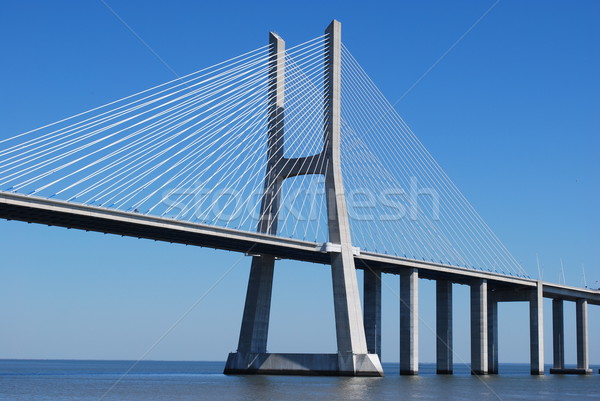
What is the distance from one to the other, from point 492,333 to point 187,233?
40.6 metres

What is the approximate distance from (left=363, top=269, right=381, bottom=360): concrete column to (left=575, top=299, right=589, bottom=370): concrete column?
3310cm

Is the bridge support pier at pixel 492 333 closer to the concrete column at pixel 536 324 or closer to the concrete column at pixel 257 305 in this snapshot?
the concrete column at pixel 536 324

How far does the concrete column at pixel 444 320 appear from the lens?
248 feet

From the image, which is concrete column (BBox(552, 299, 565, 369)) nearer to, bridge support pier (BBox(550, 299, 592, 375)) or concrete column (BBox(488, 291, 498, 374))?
bridge support pier (BBox(550, 299, 592, 375))

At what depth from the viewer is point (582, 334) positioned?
93312 mm

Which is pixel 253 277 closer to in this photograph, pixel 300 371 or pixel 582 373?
pixel 300 371

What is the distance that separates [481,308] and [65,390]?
3911cm

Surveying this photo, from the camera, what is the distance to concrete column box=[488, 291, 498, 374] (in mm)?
82375

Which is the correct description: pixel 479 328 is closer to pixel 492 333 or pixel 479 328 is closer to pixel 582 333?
pixel 492 333

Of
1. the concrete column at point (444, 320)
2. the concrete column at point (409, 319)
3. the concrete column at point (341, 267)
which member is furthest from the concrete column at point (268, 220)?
the concrete column at point (444, 320)

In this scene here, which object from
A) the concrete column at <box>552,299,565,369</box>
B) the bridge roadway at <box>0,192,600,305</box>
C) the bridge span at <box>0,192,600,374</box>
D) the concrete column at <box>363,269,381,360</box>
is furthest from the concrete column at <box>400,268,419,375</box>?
the concrete column at <box>552,299,565,369</box>

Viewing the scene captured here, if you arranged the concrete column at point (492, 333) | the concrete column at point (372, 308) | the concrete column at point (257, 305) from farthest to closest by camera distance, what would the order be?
the concrete column at point (492, 333), the concrete column at point (372, 308), the concrete column at point (257, 305)

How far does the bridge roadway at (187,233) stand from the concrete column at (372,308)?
3.86ft

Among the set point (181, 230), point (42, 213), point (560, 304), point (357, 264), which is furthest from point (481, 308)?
point (42, 213)
